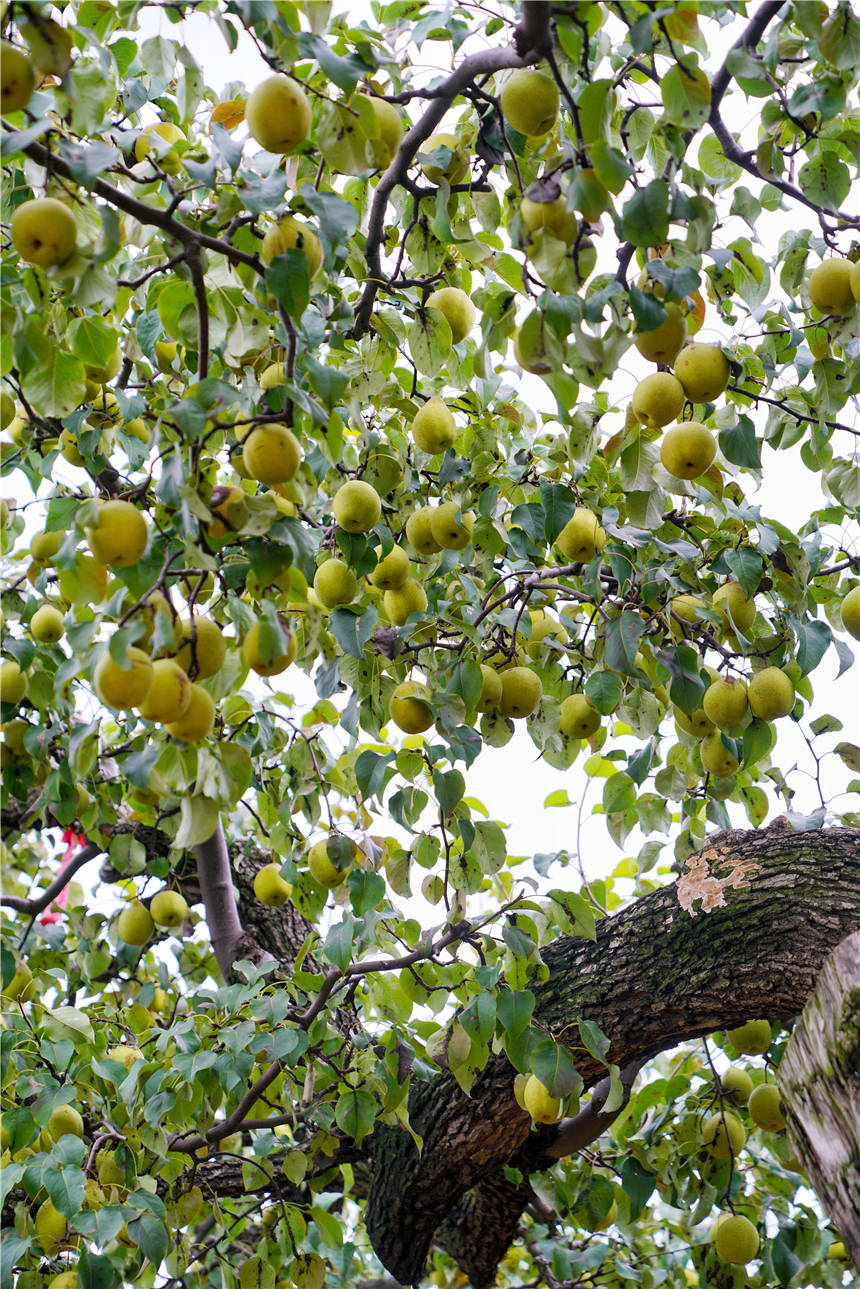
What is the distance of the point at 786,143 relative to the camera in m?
1.50

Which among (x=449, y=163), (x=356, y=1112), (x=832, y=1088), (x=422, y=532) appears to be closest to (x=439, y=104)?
(x=449, y=163)

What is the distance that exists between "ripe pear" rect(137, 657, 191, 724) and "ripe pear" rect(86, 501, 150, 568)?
0.11 m

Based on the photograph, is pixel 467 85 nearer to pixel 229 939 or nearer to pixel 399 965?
pixel 399 965

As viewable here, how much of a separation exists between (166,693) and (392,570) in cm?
68

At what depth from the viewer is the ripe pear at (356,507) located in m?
1.51

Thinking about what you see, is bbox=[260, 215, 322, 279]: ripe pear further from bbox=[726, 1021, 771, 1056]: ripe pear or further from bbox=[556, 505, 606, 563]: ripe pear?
bbox=[726, 1021, 771, 1056]: ripe pear

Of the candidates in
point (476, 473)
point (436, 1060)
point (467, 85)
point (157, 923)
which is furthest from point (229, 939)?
point (467, 85)

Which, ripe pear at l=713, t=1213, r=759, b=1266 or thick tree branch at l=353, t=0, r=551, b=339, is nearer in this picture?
thick tree branch at l=353, t=0, r=551, b=339

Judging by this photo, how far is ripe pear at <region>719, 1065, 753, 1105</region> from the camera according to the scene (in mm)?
2334

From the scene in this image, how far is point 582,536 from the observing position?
1778 millimetres

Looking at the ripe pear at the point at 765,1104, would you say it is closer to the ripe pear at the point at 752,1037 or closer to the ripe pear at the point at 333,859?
the ripe pear at the point at 752,1037

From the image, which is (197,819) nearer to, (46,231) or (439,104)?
(46,231)

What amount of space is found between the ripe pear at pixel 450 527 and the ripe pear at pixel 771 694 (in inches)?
20.1

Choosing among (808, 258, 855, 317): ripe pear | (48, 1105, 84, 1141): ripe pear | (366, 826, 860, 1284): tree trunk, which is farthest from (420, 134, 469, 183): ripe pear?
(48, 1105, 84, 1141): ripe pear
